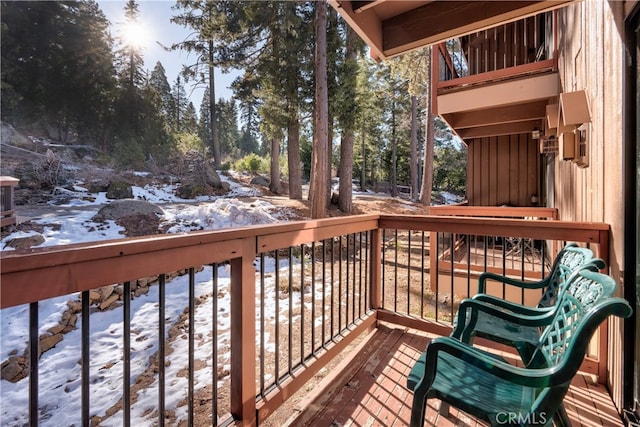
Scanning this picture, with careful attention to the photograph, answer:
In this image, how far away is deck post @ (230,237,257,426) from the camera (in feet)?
4.75

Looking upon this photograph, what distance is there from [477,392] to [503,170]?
6853mm

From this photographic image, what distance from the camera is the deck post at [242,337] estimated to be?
1447 mm

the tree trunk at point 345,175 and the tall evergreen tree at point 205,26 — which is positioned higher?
the tall evergreen tree at point 205,26

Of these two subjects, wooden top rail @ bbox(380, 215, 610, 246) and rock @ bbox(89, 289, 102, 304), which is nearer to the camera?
wooden top rail @ bbox(380, 215, 610, 246)

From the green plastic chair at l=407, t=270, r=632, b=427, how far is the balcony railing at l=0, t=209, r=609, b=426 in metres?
0.82

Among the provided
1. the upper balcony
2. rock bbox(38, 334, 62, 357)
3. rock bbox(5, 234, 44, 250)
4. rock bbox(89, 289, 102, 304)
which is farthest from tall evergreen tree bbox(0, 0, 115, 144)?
the upper balcony

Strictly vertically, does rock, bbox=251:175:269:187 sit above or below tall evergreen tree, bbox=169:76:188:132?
below

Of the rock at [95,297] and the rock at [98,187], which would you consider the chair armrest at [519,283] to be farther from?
the rock at [98,187]

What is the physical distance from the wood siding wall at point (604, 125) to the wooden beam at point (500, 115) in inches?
68.9

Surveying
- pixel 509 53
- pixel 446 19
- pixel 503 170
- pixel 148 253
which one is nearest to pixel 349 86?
pixel 509 53

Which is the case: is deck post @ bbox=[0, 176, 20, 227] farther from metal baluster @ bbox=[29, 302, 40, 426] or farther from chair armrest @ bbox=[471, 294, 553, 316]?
chair armrest @ bbox=[471, 294, 553, 316]

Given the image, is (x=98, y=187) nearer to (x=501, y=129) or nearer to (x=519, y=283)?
(x=501, y=129)

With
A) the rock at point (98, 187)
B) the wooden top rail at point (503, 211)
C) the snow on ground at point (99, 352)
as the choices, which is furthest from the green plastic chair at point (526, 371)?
the rock at point (98, 187)

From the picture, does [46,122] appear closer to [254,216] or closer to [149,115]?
[149,115]
